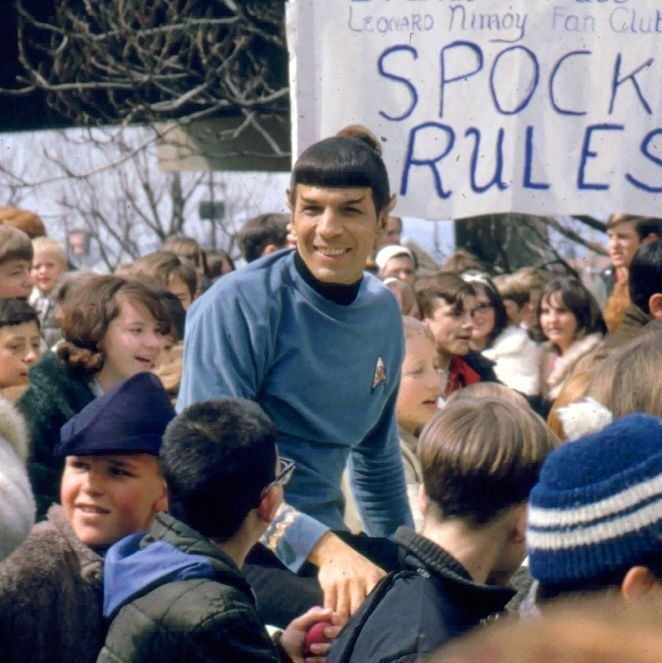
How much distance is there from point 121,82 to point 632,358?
1016cm

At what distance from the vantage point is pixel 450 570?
295cm

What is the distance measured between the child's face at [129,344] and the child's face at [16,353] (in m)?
0.46

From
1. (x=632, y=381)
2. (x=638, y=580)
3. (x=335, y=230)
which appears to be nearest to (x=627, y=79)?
(x=335, y=230)

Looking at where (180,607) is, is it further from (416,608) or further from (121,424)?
(121,424)

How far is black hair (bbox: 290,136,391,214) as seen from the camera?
3.72 metres

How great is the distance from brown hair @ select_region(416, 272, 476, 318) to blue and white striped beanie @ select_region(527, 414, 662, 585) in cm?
456

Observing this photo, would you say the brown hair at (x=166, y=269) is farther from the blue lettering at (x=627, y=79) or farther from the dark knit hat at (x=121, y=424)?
the dark knit hat at (x=121, y=424)

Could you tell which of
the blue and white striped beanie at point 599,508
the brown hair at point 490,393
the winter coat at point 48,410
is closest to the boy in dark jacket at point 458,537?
the brown hair at point 490,393

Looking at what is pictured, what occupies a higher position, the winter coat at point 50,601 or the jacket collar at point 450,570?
the winter coat at point 50,601

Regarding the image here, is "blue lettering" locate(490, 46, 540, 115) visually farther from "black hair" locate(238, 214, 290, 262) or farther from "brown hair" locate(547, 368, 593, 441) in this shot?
"brown hair" locate(547, 368, 593, 441)

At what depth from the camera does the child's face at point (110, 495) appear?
350 cm

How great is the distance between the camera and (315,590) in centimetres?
341

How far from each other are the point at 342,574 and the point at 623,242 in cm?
407

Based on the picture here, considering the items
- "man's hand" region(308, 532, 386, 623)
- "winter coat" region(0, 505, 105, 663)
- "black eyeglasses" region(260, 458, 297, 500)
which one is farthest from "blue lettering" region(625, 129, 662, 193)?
"winter coat" region(0, 505, 105, 663)
